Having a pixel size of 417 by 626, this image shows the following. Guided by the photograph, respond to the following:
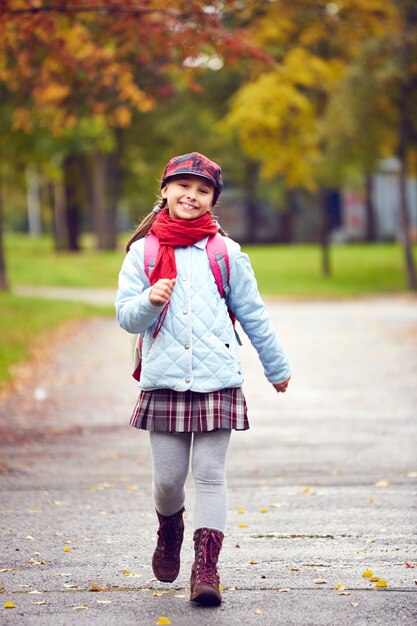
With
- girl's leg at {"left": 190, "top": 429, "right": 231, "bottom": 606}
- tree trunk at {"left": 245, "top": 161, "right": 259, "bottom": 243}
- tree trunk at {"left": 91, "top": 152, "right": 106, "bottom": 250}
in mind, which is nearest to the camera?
girl's leg at {"left": 190, "top": 429, "right": 231, "bottom": 606}

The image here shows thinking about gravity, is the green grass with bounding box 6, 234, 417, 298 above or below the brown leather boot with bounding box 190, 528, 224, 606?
above

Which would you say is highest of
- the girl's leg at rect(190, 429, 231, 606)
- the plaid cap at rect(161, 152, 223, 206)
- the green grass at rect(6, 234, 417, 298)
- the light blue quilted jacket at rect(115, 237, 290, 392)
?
the green grass at rect(6, 234, 417, 298)

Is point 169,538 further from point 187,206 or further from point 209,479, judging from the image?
point 187,206

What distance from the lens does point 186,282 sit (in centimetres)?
473

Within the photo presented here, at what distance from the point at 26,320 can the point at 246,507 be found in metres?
13.8

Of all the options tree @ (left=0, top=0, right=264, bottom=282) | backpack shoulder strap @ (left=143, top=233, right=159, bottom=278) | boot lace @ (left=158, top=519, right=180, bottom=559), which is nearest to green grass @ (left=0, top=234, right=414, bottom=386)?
tree @ (left=0, top=0, right=264, bottom=282)

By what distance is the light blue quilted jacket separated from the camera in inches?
185

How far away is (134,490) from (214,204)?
8.71 ft

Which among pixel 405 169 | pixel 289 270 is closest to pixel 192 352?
pixel 405 169

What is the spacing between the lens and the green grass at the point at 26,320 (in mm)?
15336

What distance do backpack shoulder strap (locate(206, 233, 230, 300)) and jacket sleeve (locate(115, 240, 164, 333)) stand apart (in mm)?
270

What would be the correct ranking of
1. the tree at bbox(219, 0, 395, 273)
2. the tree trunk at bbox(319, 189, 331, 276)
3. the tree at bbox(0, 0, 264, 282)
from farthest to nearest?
the tree trunk at bbox(319, 189, 331, 276), the tree at bbox(219, 0, 395, 273), the tree at bbox(0, 0, 264, 282)

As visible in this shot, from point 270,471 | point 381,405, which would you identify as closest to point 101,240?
point 381,405

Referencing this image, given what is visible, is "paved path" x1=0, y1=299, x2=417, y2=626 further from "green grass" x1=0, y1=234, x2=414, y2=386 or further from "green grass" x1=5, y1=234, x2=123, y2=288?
"green grass" x1=5, y1=234, x2=123, y2=288
